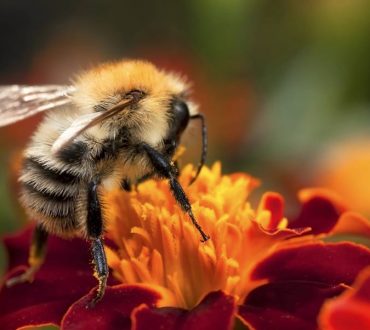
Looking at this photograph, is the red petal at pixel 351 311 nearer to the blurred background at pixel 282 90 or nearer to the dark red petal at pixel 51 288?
the dark red petal at pixel 51 288

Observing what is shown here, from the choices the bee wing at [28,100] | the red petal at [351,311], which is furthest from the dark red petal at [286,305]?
the bee wing at [28,100]

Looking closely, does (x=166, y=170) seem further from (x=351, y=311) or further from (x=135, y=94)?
(x=351, y=311)

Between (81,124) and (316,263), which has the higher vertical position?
(81,124)

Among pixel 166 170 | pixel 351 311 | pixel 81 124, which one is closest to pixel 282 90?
pixel 166 170

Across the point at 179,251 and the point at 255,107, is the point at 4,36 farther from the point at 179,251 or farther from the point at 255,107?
the point at 179,251

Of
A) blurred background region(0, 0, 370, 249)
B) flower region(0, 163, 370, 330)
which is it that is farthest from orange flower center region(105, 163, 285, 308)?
blurred background region(0, 0, 370, 249)
